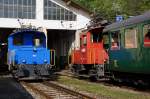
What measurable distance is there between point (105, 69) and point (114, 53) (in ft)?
7.76

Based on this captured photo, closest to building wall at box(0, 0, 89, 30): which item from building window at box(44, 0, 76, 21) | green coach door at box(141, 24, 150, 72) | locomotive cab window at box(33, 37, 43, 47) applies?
building window at box(44, 0, 76, 21)

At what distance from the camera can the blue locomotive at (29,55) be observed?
25.6 meters

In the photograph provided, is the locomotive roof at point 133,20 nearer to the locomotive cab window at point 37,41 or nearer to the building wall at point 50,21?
the locomotive cab window at point 37,41

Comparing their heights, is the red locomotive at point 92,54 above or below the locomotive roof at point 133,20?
A: below

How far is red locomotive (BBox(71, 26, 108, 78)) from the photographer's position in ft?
79.6

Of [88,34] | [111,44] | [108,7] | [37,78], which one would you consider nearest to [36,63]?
[37,78]

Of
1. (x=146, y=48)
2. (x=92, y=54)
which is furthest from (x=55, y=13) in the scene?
(x=146, y=48)

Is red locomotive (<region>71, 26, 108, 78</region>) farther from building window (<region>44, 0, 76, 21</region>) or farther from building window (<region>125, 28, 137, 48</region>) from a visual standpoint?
building window (<region>44, 0, 76, 21</region>)

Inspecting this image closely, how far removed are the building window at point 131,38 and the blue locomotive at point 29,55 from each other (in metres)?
7.74

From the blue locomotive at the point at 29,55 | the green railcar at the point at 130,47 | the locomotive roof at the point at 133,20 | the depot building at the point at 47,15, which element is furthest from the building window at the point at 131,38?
the depot building at the point at 47,15

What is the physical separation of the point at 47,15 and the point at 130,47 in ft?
83.0

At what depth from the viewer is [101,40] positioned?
83.6 ft

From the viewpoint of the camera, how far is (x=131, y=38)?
18562mm

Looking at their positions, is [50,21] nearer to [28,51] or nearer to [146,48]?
[28,51]
